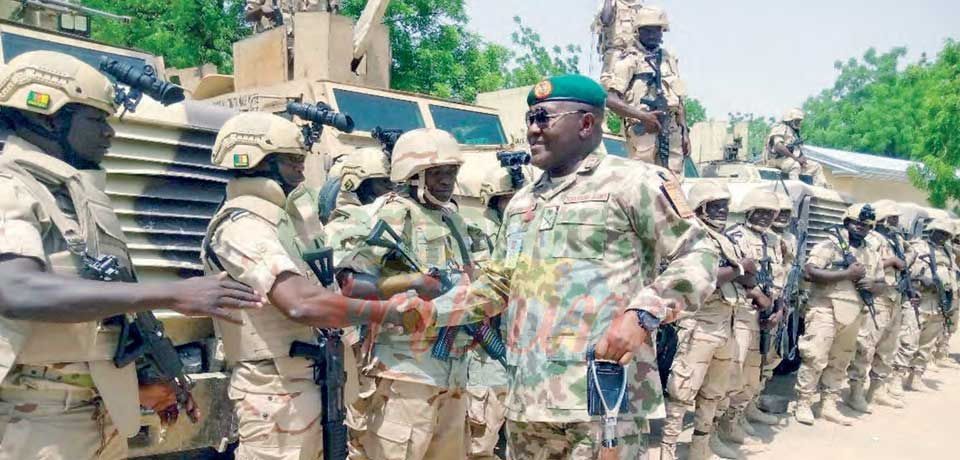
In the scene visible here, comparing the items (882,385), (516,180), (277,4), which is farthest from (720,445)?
(277,4)

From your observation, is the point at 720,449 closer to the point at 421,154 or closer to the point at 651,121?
the point at 651,121

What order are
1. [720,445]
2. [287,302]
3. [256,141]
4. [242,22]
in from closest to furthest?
[287,302], [256,141], [720,445], [242,22]

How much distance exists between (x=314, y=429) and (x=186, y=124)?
179 cm

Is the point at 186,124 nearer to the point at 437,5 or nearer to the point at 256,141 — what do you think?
the point at 256,141

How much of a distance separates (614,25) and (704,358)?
3.33 metres

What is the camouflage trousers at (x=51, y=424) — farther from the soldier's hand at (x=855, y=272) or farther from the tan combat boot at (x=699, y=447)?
the soldier's hand at (x=855, y=272)

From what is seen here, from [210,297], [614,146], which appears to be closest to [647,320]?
[210,297]

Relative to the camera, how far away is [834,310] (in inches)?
285

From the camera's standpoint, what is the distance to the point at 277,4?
9.56m

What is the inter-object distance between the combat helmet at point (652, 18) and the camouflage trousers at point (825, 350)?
8.92 ft

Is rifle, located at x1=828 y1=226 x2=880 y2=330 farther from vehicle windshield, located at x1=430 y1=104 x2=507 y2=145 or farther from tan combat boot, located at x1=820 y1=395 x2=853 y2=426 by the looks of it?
vehicle windshield, located at x1=430 y1=104 x2=507 y2=145

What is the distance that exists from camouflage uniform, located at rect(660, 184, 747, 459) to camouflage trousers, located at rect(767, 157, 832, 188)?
16.3 ft

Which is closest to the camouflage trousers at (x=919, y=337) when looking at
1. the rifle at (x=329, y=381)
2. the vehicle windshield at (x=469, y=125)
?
the vehicle windshield at (x=469, y=125)

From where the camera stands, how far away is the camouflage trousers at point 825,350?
7.15m
